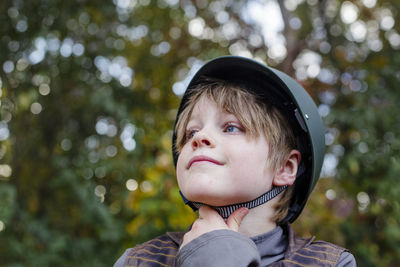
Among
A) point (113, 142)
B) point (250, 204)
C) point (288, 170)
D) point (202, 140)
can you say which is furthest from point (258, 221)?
point (113, 142)

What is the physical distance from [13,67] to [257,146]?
108 inches

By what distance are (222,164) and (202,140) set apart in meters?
0.10

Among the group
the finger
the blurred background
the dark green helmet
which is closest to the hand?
the finger

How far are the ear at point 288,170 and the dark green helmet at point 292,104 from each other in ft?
0.14

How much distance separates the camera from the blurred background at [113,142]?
11.0 ft

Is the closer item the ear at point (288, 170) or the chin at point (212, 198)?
the chin at point (212, 198)

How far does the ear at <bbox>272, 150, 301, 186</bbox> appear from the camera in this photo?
144 cm

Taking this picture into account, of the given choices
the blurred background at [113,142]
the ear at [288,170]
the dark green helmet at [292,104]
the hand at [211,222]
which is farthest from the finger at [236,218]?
the blurred background at [113,142]

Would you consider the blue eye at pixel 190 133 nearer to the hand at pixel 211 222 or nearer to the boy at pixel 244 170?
the boy at pixel 244 170

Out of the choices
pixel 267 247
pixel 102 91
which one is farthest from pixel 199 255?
pixel 102 91

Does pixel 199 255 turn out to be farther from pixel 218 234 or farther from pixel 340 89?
pixel 340 89

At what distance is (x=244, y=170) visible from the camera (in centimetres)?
131

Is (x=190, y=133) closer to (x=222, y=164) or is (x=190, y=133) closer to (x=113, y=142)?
(x=222, y=164)

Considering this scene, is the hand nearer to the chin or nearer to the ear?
the chin
